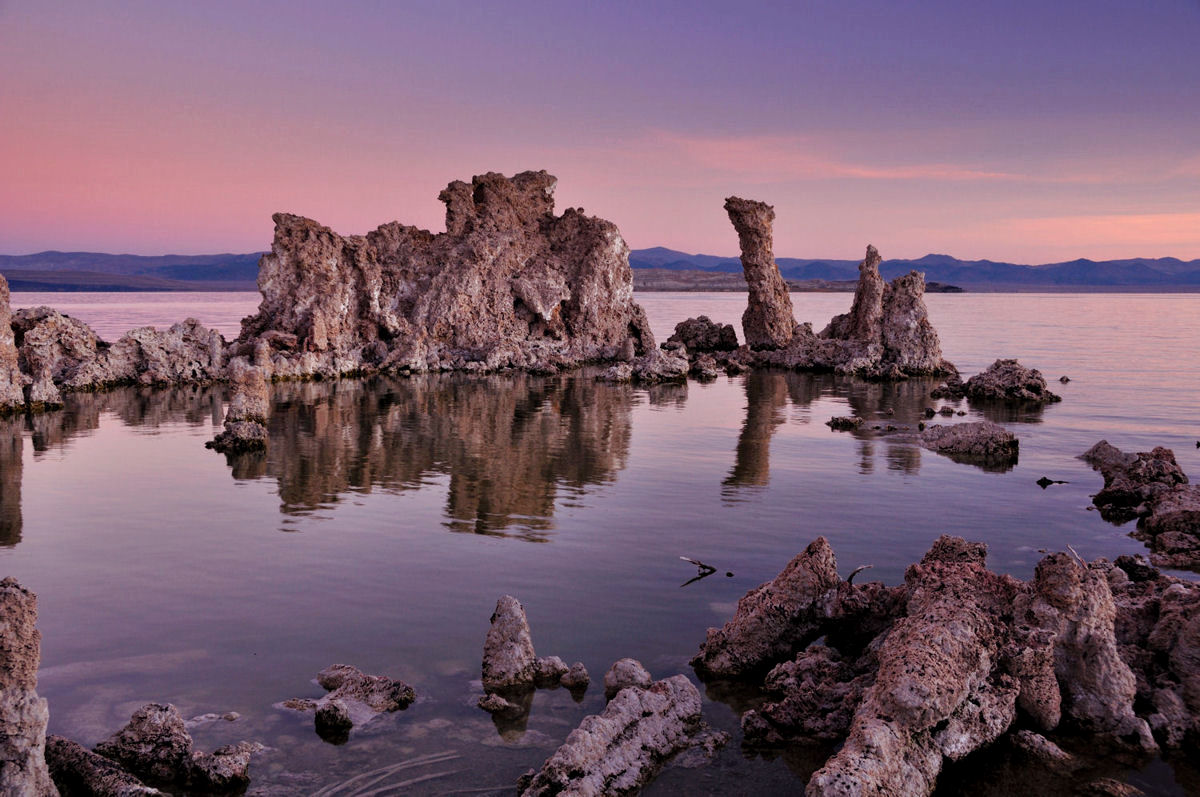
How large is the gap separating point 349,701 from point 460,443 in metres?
17.2

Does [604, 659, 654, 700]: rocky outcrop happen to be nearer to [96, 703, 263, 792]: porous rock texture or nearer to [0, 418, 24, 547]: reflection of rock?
[96, 703, 263, 792]: porous rock texture

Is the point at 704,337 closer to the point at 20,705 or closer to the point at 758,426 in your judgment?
the point at 758,426

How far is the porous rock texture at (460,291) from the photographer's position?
4525 cm

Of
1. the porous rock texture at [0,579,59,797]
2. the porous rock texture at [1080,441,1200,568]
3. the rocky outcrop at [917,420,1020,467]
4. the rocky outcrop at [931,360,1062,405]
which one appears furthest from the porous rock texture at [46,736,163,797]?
the rocky outcrop at [931,360,1062,405]

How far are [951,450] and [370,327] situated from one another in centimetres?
3145

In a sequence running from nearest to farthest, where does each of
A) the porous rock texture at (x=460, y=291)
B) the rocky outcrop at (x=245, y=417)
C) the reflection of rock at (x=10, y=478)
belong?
the reflection of rock at (x=10, y=478) → the rocky outcrop at (x=245, y=417) → the porous rock texture at (x=460, y=291)

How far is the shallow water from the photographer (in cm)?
982

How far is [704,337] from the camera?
60.4 metres

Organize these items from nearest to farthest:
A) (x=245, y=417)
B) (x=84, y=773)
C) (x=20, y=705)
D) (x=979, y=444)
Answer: (x=20, y=705)
(x=84, y=773)
(x=979, y=444)
(x=245, y=417)

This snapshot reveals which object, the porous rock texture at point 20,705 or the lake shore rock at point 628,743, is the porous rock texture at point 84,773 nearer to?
the porous rock texture at point 20,705

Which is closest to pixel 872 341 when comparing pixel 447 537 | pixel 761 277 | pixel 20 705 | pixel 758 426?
pixel 761 277

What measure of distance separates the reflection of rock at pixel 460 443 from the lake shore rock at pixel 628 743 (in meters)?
7.86

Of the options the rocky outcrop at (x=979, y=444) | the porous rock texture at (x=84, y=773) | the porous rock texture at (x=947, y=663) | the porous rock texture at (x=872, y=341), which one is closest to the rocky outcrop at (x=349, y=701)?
the porous rock texture at (x=84, y=773)

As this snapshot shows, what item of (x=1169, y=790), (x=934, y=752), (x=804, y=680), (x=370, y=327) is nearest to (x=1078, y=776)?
(x=1169, y=790)
